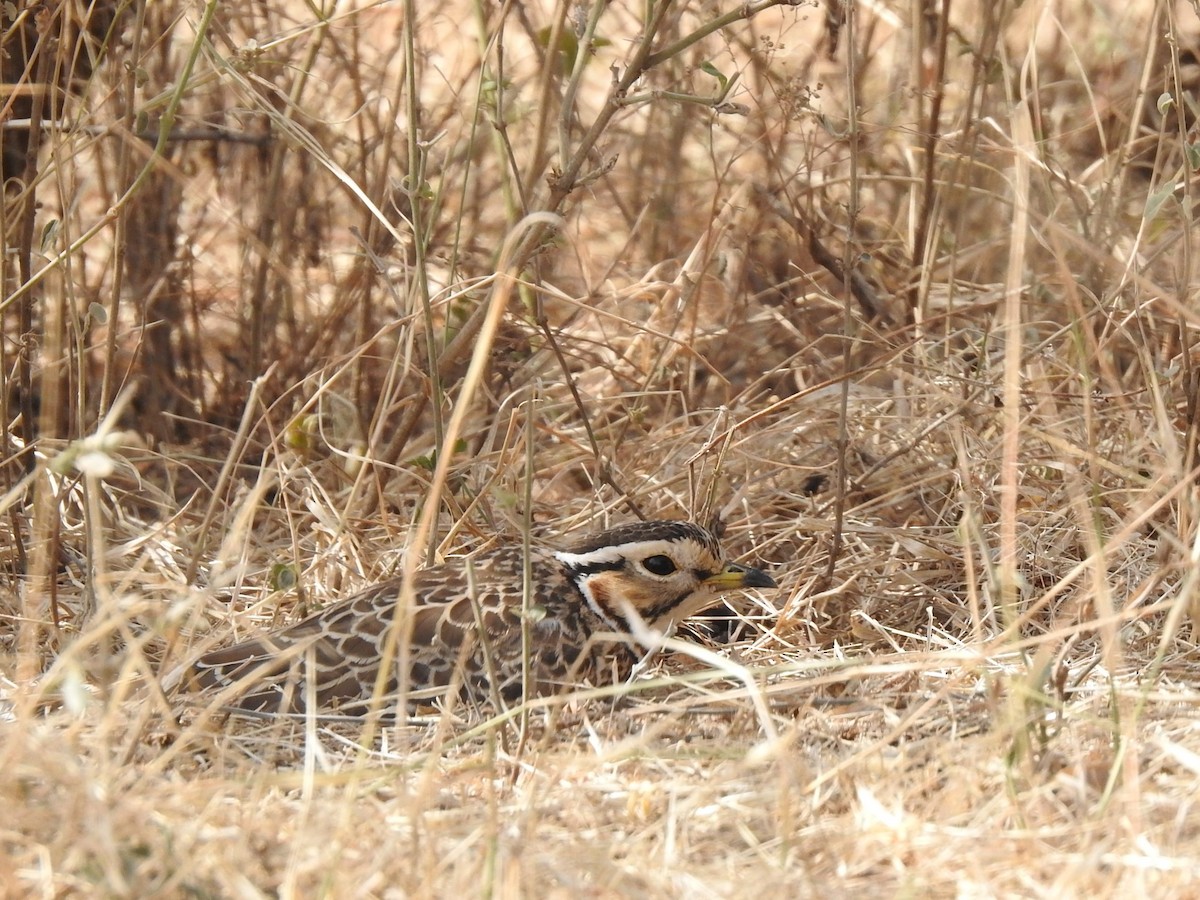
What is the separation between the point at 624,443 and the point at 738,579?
4.15 feet

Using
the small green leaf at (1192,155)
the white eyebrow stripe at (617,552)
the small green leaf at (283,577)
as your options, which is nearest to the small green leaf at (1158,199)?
the small green leaf at (1192,155)

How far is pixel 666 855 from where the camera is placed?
10.6 feet

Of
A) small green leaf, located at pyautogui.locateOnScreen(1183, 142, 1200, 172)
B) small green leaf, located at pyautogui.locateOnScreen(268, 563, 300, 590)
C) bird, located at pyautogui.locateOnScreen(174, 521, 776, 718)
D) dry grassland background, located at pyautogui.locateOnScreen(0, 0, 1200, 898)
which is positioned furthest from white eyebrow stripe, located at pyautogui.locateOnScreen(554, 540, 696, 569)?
small green leaf, located at pyautogui.locateOnScreen(1183, 142, 1200, 172)

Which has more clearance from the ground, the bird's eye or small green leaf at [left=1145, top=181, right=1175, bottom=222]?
small green leaf at [left=1145, top=181, right=1175, bottom=222]

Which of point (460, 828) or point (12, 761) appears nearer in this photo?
point (12, 761)

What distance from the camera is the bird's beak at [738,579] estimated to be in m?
4.81


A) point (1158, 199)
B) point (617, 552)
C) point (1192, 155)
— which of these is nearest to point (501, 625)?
point (617, 552)

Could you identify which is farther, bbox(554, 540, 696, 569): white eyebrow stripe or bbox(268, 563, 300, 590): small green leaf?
bbox(554, 540, 696, 569): white eyebrow stripe

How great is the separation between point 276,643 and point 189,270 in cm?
269

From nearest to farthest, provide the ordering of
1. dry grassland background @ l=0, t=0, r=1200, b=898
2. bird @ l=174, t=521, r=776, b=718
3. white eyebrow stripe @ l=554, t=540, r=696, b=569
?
dry grassland background @ l=0, t=0, r=1200, b=898 → bird @ l=174, t=521, r=776, b=718 → white eyebrow stripe @ l=554, t=540, r=696, b=569

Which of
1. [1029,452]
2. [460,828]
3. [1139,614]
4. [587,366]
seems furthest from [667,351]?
[460,828]

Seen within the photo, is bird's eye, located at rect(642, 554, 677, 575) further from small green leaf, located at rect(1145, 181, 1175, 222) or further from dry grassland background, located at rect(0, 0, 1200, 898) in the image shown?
small green leaf, located at rect(1145, 181, 1175, 222)

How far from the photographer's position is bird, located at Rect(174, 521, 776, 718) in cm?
434

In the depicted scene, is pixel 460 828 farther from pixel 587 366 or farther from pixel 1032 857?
pixel 587 366
